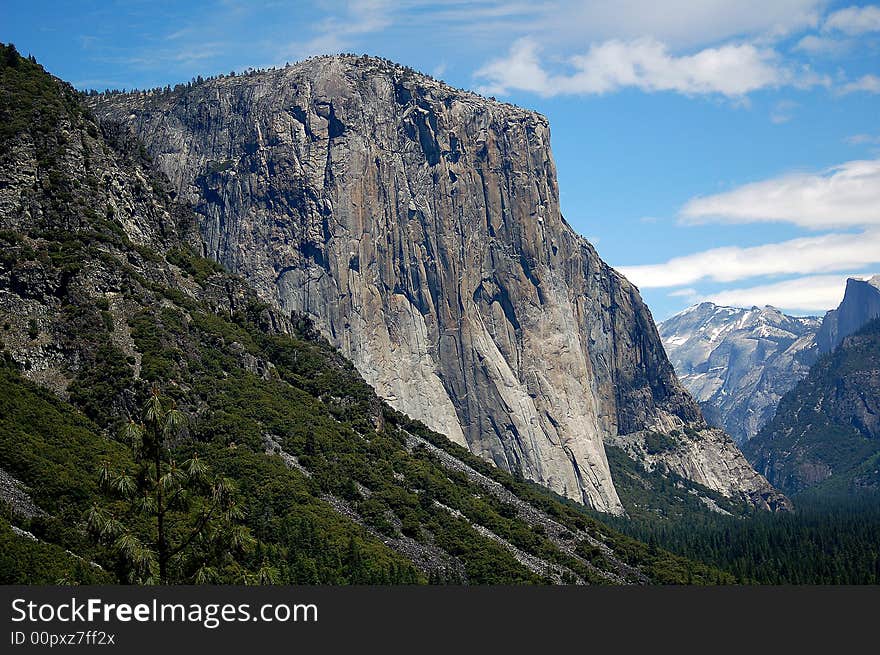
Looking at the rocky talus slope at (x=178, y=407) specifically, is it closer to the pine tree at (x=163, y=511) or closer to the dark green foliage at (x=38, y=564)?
the dark green foliage at (x=38, y=564)

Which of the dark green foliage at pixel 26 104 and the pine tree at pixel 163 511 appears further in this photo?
the dark green foliage at pixel 26 104

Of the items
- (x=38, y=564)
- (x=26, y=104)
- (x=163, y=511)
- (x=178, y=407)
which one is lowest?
(x=38, y=564)

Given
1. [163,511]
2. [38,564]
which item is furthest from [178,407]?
[163,511]

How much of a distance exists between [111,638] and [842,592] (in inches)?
1527

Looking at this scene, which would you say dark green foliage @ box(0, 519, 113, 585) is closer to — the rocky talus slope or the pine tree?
the rocky talus slope

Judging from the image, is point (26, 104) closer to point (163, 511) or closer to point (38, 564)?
point (38, 564)

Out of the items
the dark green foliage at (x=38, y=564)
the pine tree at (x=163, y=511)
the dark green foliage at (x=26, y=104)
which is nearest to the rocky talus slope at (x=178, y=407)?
the dark green foliage at (x=26, y=104)

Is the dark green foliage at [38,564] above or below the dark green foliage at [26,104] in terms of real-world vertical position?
below

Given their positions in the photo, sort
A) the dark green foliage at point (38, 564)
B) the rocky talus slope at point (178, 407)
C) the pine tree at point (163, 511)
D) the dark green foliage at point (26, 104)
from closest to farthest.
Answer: the pine tree at point (163, 511)
the dark green foliage at point (38, 564)
the rocky talus slope at point (178, 407)
the dark green foliage at point (26, 104)

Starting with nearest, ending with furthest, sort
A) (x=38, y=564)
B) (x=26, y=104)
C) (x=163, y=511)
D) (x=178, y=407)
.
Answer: (x=163, y=511) → (x=38, y=564) → (x=178, y=407) → (x=26, y=104)

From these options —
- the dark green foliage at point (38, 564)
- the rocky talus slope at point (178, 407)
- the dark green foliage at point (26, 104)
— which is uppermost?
the dark green foliage at point (26, 104)

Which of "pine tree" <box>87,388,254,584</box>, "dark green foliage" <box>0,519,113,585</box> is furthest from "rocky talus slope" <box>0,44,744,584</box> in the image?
"pine tree" <box>87,388,254,584</box>

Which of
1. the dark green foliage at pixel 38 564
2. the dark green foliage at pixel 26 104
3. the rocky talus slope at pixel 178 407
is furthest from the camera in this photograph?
the dark green foliage at pixel 26 104

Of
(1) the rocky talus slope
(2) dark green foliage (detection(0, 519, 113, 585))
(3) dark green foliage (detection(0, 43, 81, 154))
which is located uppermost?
(3) dark green foliage (detection(0, 43, 81, 154))
